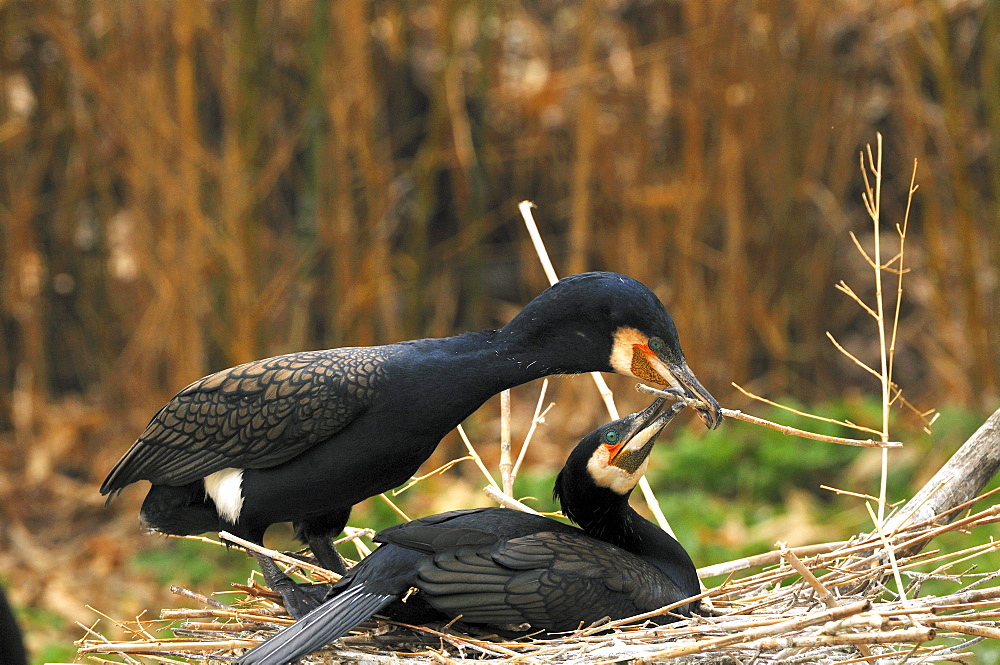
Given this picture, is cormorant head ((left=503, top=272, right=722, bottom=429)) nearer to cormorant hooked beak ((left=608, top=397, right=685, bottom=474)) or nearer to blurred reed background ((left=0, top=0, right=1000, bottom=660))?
cormorant hooked beak ((left=608, top=397, right=685, bottom=474))

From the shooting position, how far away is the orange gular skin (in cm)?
213

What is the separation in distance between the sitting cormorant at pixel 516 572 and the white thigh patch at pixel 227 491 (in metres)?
0.29

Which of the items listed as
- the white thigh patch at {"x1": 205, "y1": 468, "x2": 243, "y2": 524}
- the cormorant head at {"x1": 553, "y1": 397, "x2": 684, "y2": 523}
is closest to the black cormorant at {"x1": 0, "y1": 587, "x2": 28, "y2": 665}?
the white thigh patch at {"x1": 205, "y1": 468, "x2": 243, "y2": 524}

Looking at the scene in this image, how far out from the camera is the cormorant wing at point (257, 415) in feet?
7.61

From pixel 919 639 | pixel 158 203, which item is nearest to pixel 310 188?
pixel 158 203

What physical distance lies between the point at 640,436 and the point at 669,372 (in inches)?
11.7

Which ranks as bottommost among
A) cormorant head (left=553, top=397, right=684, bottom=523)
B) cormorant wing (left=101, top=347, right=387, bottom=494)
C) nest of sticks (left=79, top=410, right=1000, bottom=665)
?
nest of sticks (left=79, top=410, right=1000, bottom=665)

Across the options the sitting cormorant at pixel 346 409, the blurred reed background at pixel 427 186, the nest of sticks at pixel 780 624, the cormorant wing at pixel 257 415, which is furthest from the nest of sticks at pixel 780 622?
the blurred reed background at pixel 427 186

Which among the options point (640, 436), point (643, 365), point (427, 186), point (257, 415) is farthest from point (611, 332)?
point (427, 186)

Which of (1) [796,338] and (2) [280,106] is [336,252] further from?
(1) [796,338]

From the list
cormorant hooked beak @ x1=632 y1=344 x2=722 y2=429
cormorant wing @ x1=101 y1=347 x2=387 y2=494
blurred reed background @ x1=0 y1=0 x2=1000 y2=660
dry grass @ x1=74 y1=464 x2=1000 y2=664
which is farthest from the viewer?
blurred reed background @ x1=0 y1=0 x2=1000 y2=660

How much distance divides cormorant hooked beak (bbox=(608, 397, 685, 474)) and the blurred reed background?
3081mm

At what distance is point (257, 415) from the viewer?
238 cm

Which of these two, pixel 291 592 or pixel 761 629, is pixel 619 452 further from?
pixel 291 592
